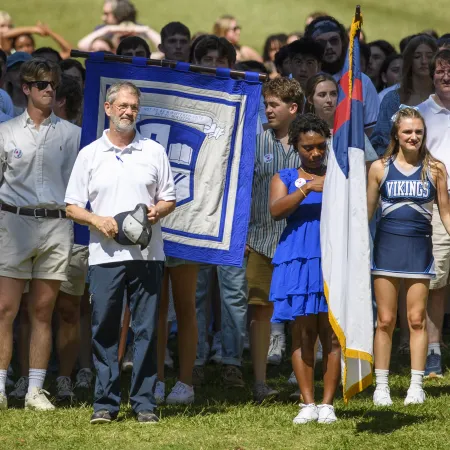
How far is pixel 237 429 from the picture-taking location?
26.2ft

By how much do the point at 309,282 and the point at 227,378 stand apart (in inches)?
72.3

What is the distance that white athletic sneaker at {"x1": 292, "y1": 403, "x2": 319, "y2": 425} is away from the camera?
8070 millimetres

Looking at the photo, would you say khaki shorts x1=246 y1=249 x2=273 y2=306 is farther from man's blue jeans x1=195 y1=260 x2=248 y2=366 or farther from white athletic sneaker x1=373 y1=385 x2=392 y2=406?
white athletic sneaker x1=373 y1=385 x2=392 y2=406

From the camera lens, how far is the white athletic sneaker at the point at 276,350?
10562 mm

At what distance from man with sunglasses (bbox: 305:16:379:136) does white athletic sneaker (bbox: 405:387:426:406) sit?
9.75 ft

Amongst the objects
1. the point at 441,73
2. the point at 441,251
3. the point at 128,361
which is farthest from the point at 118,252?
the point at 441,73

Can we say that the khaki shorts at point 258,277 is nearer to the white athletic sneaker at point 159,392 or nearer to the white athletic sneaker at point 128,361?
the white athletic sneaker at point 159,392

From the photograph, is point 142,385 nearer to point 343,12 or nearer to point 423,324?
point 423,324

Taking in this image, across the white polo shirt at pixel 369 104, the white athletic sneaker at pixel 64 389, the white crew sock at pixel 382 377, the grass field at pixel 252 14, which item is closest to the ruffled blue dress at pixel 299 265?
the white crew sock at pixel 382 377

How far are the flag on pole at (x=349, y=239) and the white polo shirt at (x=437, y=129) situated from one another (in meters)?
2.09

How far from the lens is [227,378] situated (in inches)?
382

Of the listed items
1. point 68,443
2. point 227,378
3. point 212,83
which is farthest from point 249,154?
point 68,443

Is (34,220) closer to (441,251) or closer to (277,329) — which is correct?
(277,329)

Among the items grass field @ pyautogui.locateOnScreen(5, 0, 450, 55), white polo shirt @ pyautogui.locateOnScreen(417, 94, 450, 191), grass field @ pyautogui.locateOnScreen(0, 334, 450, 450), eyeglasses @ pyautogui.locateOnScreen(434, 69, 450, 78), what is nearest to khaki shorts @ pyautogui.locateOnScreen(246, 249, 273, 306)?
grass field @ pyautogui.locateOnScreen(0, 334, 450, 450)
